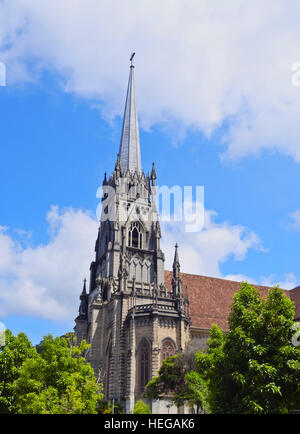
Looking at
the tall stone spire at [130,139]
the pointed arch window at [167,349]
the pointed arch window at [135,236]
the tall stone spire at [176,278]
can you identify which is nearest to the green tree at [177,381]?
the pointed arch window at [167,349]

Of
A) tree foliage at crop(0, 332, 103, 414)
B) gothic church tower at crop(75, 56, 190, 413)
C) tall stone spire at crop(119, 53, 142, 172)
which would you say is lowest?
tree foliage at crop(0, 332, 103, 414)

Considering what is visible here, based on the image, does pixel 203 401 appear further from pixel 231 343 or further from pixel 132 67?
pixel 132 67

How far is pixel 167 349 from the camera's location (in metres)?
41.9

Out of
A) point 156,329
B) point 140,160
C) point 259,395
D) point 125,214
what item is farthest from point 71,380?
point 140,160

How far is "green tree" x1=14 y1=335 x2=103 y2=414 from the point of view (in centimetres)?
2375

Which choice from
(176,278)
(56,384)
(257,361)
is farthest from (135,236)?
(257,361)

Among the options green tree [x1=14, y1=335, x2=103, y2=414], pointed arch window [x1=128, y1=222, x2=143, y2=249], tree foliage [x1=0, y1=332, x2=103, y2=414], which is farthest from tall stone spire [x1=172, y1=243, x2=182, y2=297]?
green tree [x1=14, y1=335, x2=103, y2=414]

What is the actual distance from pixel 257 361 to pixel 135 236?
36.4 meters

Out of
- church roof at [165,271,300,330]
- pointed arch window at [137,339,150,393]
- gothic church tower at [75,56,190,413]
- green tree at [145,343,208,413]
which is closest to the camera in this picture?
green tree at [145,343,208,413]

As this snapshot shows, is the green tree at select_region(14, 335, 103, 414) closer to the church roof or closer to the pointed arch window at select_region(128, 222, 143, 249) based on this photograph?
the church roof

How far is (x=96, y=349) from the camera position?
47375mm

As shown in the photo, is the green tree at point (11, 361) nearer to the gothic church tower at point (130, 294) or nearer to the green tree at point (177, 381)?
the green tree at point (177, 381)

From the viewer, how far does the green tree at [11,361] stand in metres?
30.2

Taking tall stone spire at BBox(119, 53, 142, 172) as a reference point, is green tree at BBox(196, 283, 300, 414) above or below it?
below
